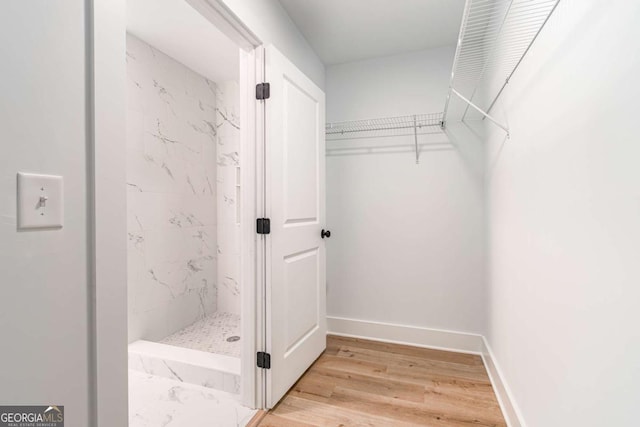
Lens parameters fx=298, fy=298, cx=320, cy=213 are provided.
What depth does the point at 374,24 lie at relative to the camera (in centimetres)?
212

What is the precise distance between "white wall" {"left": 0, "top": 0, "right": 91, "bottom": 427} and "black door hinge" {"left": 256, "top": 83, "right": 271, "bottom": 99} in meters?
0.97

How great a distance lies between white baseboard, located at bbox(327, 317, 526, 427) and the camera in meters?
2.23

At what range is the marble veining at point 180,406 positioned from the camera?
161 centimetres

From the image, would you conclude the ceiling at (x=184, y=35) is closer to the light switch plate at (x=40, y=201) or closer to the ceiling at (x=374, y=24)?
the ceiling at (x=374, y=24)

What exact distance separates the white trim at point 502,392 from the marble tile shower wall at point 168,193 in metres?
2.51

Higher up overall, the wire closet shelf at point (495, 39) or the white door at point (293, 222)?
the wire closet shelf at point (495, 39)

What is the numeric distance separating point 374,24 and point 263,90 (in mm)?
1063

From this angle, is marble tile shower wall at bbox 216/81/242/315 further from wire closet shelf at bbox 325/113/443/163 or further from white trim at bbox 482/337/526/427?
white trim at bbox 482/337/526/427

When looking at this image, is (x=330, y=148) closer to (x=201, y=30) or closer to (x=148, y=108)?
(x=201, y=30)

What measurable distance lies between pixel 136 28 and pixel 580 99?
8.90ft

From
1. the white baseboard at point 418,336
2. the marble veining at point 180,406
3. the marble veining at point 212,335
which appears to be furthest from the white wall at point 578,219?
the marble veining at point 212,335

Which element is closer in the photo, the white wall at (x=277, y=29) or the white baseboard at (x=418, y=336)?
the white wall at (x=277, y=29)

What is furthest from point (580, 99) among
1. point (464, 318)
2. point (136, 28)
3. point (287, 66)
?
point (136, 28)

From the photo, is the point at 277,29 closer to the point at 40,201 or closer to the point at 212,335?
the point at 40,201
